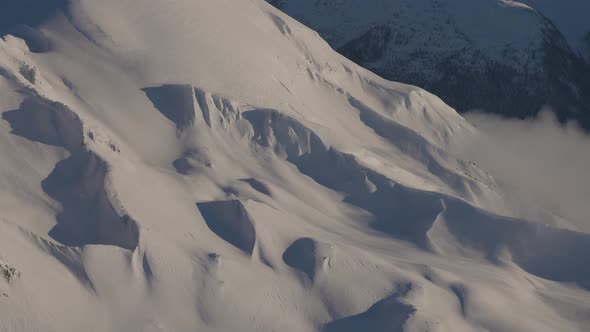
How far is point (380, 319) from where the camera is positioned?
5256cm

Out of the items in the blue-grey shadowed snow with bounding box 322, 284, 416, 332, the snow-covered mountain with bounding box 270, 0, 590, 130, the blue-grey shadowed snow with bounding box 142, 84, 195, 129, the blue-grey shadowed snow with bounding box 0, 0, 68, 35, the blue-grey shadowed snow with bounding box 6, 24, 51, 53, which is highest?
the blue-grey shadowed snow with bounding box 0, 0, 68, 35

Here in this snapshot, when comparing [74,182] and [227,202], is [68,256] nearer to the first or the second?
[74,182]

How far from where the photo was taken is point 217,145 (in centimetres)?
6366

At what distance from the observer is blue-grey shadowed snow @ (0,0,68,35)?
66.0 m

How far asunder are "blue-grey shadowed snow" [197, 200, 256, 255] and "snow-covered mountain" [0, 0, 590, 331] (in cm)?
10

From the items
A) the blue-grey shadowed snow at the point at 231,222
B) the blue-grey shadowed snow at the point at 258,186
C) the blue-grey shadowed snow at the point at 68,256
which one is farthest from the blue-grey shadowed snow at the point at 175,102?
the blue-grey shadowed snow at the point at 68,256

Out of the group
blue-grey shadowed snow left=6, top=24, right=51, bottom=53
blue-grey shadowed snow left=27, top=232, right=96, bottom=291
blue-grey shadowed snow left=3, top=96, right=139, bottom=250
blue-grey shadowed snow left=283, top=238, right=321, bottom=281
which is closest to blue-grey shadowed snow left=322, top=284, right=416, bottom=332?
blue-grey shadowed snow left=283, top=238, right=321, bottom=281

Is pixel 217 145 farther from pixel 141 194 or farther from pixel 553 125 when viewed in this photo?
pixel 553 125

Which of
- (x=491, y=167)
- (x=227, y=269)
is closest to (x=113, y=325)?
(x=227, y=269)

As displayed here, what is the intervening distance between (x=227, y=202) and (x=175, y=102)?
29.5 feet

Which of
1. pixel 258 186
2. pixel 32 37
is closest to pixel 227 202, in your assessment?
pixel 258 186

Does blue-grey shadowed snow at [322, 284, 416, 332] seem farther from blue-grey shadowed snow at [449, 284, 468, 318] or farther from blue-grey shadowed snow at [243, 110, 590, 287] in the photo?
blue-grey shadowed snow at [243, 110, 590, 287]

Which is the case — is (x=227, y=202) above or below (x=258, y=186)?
above

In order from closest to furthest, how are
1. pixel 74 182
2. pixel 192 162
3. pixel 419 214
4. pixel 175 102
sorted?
pixel 74 182 < pixel 192 162 < pixel 419 214 < pixel 175 102
